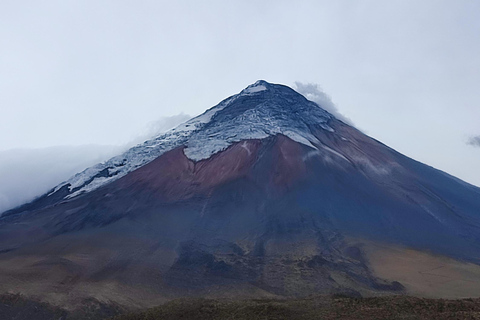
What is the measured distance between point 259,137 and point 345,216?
1602 centimetres

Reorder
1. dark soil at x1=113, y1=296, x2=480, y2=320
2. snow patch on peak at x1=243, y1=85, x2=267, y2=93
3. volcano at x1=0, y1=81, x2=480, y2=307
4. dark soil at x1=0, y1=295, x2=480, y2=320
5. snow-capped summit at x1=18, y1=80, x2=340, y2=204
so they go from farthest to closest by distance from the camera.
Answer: snow patch on peak at x1=243, y1=85, x2=267, y2=93, snow-capped summit at x1=18, y1=80, x2=340, y2=204, volcano at x1=0, y1=81, x2=480, y2=307, dark soil at x1=0, y1=295, x2=480, y2=320, dark soil at x1=113, y1=296, x2=480, y2=320

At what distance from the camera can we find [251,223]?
39219mm

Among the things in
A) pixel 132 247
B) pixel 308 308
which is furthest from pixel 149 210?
pixel 308 308

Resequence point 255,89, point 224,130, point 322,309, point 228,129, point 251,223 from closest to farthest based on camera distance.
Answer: point 322,309, point 251,223, point 228,129, point 224,130, point 255,89

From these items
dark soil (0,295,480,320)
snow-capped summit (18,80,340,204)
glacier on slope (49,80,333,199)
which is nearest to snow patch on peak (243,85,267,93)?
glacier on slope (49,80,333,199)

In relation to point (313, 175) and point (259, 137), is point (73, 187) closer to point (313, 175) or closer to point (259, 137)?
point (259, 137)

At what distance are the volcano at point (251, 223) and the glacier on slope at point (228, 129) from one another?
0.27 metres

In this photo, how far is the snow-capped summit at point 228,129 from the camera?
173 ft

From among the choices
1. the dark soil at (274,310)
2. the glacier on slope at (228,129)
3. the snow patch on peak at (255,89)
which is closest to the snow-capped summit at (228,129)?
the glacier on slope at (228,129)

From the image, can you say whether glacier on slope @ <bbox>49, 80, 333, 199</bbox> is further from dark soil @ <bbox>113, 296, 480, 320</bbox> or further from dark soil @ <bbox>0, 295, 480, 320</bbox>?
dark soil @ <bbox>113, 296, 480, 320</bbox>

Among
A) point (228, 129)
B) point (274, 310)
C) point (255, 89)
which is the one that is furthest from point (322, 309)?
point (255, 89)

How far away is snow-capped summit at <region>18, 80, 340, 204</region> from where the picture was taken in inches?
2071

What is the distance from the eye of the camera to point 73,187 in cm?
5481

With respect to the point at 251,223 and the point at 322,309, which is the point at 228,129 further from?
the point at 322,309
